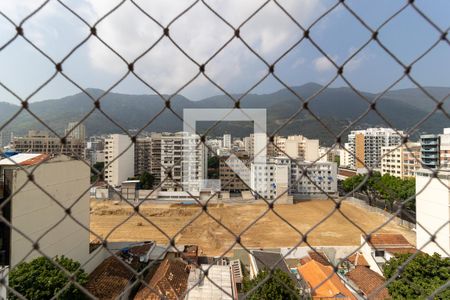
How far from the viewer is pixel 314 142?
20156 millimetres

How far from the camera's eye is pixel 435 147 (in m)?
14.4

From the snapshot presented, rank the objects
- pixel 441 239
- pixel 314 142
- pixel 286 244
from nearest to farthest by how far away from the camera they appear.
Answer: pixel 441 239, pixel 286 244, pixel 314 142

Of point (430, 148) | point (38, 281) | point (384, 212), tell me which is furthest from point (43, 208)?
point (430, 148)

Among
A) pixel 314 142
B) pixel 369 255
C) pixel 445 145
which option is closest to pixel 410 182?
pixel 445 145

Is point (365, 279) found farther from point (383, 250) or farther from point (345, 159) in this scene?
point (345, 159)

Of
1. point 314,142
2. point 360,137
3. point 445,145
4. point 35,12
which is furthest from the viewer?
point 360,137

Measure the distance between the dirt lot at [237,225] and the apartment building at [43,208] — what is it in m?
1.82

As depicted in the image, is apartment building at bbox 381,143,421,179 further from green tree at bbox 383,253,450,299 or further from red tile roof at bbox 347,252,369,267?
green tree at bbox 383,253,450,299

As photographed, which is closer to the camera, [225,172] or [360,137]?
[225,172]

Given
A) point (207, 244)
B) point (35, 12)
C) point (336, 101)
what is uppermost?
point (336, 101)

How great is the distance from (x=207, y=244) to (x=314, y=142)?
14.0 m

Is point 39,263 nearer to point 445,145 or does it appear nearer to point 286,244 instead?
point 286,244

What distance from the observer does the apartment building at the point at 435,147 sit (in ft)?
41.3

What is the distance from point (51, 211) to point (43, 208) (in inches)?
8.1
